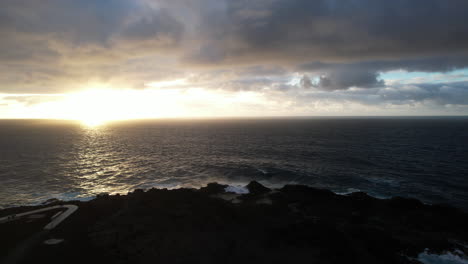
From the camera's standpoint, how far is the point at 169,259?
22.1 metres

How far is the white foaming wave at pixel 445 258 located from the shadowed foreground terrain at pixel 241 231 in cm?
64

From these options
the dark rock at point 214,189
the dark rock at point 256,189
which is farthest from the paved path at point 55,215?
the dark rock at point 256,189

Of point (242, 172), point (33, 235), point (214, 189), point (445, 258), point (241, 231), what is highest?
point (33, 235)

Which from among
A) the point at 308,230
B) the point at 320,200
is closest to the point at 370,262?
the point at 308,230

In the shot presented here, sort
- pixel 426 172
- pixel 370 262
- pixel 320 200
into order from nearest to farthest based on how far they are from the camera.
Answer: pixel 370 262 < pixel 320 200 < pixel 426 172

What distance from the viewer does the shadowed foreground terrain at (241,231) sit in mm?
22766

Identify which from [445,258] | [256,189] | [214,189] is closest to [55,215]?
[214,189]

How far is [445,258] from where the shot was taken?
73.5ft

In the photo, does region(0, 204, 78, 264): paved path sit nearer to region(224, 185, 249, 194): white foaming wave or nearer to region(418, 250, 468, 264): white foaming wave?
region(224, 185, 249, 194): white foaming wave

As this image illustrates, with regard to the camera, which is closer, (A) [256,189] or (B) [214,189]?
(A) [256,189]

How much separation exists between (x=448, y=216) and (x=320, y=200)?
1680 centimetres

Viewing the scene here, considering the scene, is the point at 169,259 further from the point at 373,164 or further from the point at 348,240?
the point at 373,164

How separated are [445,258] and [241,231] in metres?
21.4

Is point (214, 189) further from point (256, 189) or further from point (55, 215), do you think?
point (55, 215)
